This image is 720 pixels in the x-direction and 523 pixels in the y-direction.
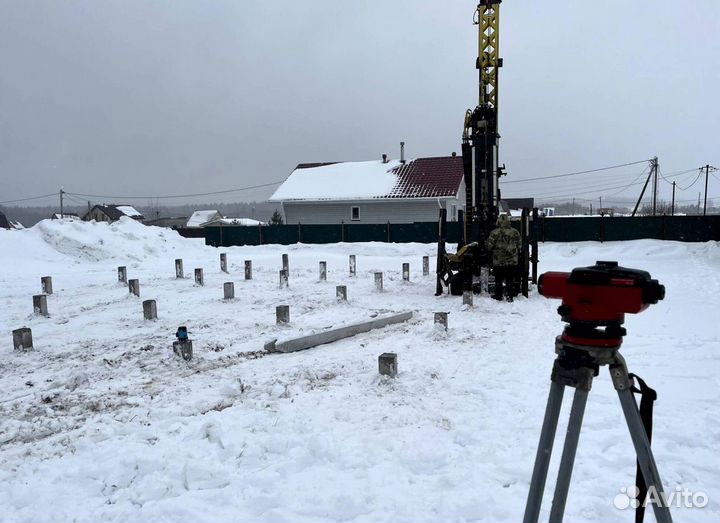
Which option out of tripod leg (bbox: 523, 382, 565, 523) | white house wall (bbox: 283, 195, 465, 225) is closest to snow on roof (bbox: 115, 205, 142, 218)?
white house wall (bbox: 283, 195, 465, 225)

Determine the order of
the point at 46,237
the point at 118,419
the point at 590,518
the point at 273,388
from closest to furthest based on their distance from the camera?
the point at 590,518 → the point at 118,419 → the point at 273,388 → the point at 46,237

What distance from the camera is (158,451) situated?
11.8 feet

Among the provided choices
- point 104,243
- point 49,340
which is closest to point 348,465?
point 49,340

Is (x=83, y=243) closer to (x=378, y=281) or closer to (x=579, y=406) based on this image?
(x=378, y=281)

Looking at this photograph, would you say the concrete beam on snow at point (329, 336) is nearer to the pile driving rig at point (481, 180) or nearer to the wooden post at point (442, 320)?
the wooden post at point (442, 320)

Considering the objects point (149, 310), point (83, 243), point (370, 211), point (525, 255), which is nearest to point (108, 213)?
point (370, 211)

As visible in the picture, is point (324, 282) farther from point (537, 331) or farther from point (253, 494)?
point (253, 494)

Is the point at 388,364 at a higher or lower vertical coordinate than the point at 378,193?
lower

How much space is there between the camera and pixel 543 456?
183cm

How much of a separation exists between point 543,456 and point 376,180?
3040 cm

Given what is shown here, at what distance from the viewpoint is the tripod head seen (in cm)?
168

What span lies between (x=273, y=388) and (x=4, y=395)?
280 centimetres

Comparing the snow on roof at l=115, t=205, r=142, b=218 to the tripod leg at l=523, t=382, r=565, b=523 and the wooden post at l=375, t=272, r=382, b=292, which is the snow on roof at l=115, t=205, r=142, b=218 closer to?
the wooden post at l=375, t=272, r=382, b=292

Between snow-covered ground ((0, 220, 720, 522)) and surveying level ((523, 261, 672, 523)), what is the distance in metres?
1.27
